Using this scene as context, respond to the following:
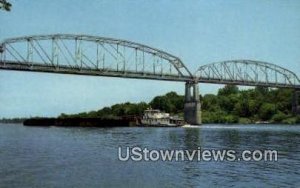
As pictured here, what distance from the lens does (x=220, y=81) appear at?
166 m

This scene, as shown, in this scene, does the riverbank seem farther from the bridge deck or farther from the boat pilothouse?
the bridge deck

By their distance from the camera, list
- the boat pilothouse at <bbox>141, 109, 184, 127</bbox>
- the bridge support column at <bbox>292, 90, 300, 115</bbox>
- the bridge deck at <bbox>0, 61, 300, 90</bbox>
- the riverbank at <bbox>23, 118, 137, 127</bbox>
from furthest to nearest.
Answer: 1. the bridge support column at <bbox>292, 90, 300, 115</bbox>
2. the riverbank at <bbox>23, 118, 137, 127</bbox>
3. the boat pilothouse at <bbox>141, 109, 184, 127</bbox>
4. the bridge deck at <bbox>0, 61, 300, 90</bbox>

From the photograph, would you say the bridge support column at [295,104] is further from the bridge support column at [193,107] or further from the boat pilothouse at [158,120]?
the boat pilothouse at [158,120]

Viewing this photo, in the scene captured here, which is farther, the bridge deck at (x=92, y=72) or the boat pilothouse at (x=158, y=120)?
the boat pilothouse at (x=158, y=120)

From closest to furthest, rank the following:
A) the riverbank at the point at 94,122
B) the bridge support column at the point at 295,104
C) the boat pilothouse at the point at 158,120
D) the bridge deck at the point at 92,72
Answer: the bridge deck at the point at 92,72 → the boat pilothouse at the point at 158,120 → the riverbank at the point at 94,122 → the bridge support column at the point at 295,104

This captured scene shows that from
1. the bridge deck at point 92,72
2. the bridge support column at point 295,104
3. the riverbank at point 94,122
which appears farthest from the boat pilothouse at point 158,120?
the bridge support column at point 295,104

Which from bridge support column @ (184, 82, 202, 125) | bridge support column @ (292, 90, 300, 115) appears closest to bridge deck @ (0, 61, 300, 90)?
bridge support column @ (184, 82, 202, 125)

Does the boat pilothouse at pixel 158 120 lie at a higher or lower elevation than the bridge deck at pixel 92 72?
lower

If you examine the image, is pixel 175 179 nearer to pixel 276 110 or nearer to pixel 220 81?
pixel 220 81

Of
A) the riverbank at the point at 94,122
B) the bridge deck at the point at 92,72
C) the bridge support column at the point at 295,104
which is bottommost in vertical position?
the riverbank at the point at 94,122

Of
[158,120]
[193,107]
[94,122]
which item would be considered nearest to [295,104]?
[193,107]

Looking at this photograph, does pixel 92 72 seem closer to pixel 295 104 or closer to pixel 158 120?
pixel 158 120

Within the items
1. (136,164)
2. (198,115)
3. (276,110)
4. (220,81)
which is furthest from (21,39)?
(136,164)

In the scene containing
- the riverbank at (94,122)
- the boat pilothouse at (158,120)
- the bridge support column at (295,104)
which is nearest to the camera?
the boat pilothouse at (158,120)
